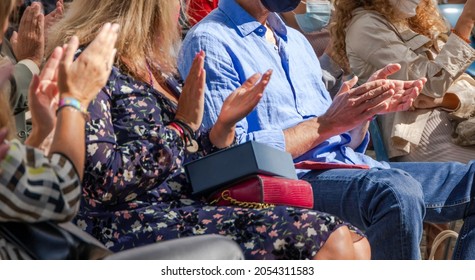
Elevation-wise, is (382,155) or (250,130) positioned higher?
(250,130)

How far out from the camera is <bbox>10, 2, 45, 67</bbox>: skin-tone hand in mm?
3443

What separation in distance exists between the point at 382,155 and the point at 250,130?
3.77 feet

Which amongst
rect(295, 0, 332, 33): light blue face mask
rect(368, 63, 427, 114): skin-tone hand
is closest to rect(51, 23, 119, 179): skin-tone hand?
rect(368, 63, 427, 114): skin-tone hand

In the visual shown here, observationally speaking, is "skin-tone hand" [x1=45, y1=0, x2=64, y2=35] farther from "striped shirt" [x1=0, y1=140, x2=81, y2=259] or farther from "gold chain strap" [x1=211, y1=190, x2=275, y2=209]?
"striped shirt" [x1=0, y1=140, x2=81, y2=259]

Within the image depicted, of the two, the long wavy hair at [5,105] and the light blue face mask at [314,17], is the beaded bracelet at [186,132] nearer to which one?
the long wavy hair at [5,105]

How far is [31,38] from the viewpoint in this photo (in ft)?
11.4

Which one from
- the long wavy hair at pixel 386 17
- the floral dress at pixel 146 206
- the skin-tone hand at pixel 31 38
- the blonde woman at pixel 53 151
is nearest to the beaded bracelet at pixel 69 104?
the blonde woman at pixel 53 151

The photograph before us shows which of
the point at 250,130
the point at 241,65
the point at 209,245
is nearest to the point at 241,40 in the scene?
the point at 241,65

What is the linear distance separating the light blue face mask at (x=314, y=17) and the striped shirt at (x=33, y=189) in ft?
12.1

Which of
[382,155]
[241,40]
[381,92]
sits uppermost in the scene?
[241,40]

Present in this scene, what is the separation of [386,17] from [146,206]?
2.16m

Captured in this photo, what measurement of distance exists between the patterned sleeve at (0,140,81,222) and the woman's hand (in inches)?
8.3

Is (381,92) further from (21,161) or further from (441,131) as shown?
(21,161)

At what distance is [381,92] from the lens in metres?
3.64
